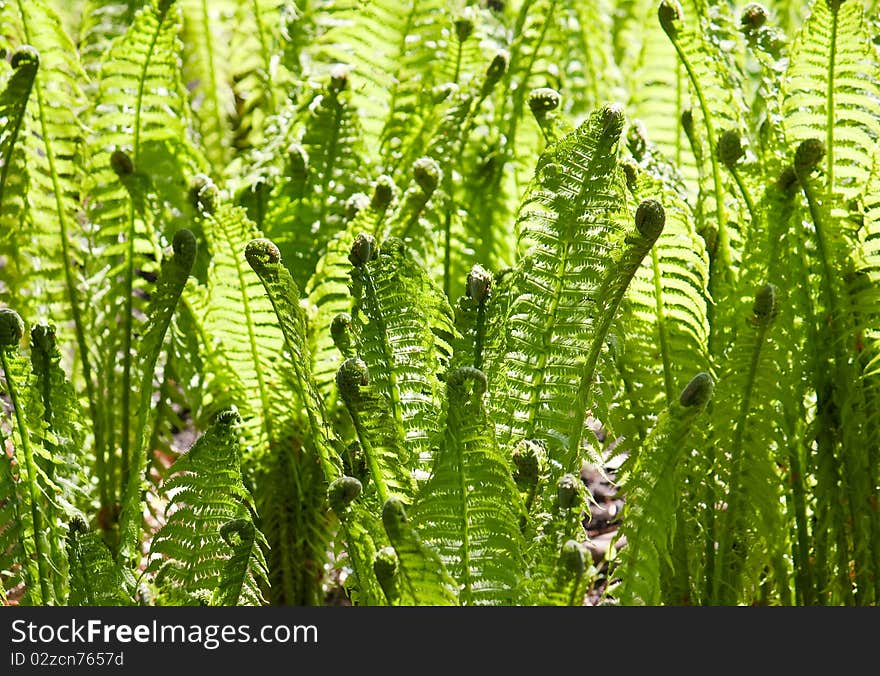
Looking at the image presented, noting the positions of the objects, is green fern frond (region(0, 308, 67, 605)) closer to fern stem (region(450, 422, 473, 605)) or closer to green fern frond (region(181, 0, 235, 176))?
fern stem (region(450, 422, 473, 605))

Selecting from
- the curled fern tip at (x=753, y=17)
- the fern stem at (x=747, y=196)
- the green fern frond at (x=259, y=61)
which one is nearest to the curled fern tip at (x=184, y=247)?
the fern stem at (x=747, y=196)

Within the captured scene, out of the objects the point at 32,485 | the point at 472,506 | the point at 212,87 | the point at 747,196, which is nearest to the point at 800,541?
the point at 747,196

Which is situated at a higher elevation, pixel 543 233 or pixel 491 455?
pixel 543 233

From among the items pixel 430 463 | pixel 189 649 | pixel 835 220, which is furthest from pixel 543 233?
pixel 189 649

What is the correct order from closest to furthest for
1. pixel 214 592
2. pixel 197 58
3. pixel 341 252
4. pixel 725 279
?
pixel 214 592 < pixel 725 279 < pixel 341 252 < pixel 197 58

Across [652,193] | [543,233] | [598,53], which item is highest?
[598,53]

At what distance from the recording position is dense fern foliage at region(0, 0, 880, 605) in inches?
37.0

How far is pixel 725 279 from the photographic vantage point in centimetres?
131

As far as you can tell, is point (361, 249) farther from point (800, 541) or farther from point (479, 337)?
point (800, 541)

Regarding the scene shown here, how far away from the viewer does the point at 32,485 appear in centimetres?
106

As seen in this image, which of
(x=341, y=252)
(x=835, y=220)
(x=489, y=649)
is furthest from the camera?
(x=341, y=252)

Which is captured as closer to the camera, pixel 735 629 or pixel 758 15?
pixel 735 629

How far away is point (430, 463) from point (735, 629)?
0.34m

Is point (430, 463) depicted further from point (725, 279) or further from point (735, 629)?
point (725, 279)
